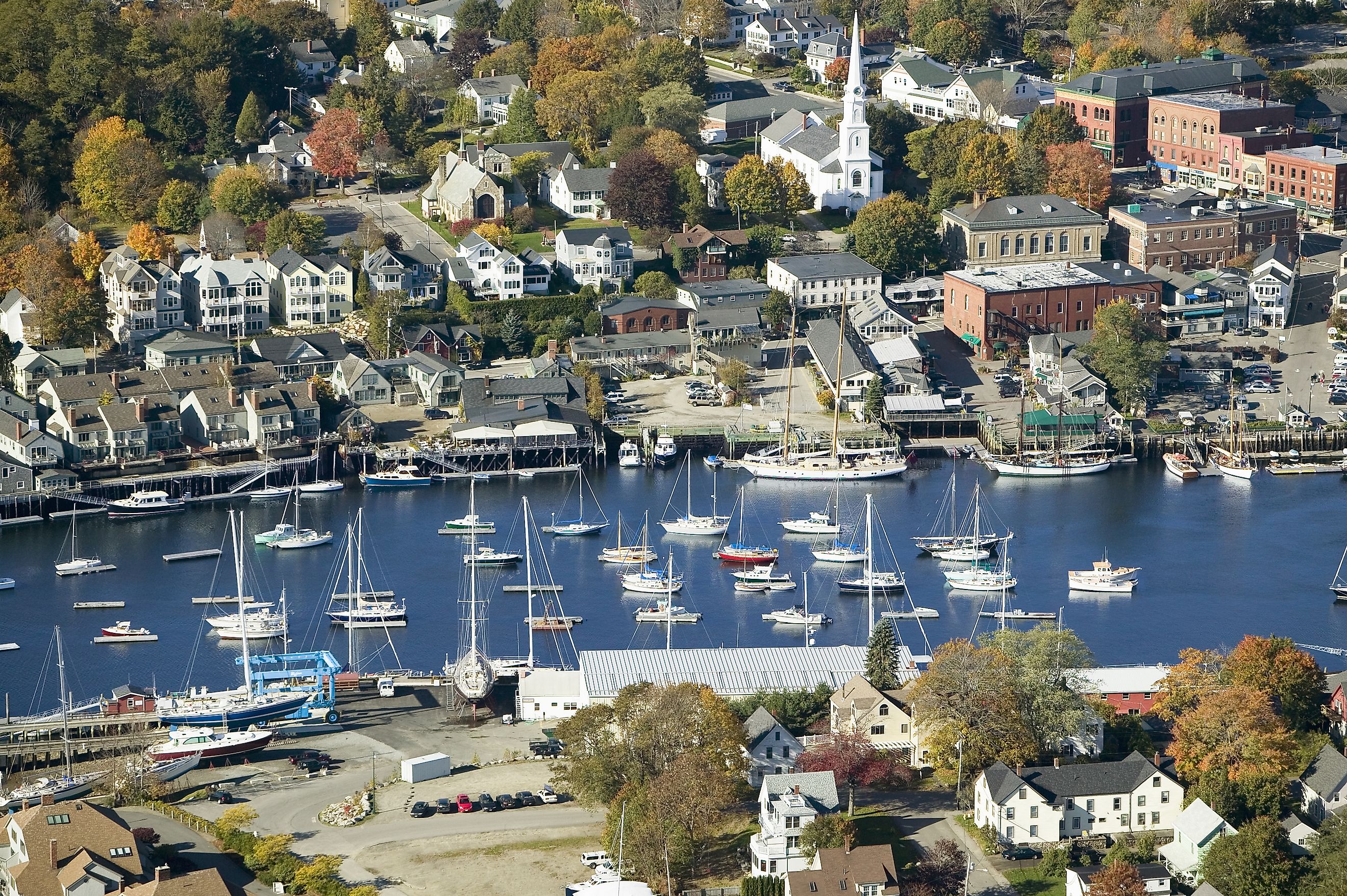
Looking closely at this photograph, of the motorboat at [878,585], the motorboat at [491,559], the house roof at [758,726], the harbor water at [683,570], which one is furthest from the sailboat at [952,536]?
the house roof at [758,726]

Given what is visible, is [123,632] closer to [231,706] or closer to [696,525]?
[231,706]

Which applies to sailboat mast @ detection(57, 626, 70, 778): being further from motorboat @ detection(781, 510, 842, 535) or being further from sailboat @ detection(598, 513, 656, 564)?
motorboat @ detection(781, 510, 842, 535)

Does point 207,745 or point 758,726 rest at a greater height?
point 758,726

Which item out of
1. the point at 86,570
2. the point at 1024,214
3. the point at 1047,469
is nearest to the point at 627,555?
the point at 86,570

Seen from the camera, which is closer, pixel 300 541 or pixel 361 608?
pixel 361 608

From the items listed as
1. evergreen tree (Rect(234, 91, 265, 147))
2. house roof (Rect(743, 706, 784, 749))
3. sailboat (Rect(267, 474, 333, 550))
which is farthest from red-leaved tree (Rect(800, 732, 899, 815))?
evergreen tree (Rect(234, 91, 265, 147))

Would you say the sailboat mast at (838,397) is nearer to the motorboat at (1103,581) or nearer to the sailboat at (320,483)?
the motorboat at (1103,581)

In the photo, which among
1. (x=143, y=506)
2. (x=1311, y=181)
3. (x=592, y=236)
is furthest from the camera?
(x=1311, y=181)
